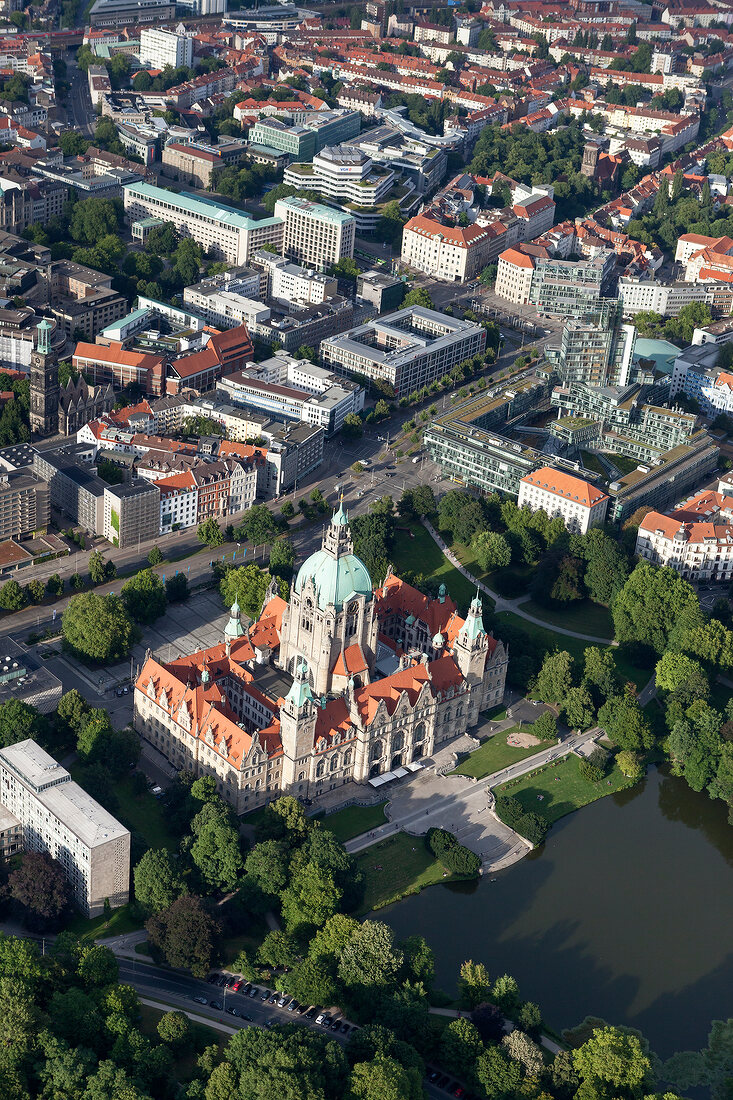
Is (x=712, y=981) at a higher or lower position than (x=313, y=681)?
lower

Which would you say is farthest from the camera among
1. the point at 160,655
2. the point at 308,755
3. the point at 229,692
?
the point at 160,655

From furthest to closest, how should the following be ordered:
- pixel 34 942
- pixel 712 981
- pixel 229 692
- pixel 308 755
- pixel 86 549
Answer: pixel 86 549 < pixel 229 692 < pixel 308 755 < pixel 712 981 < pixel 34 942

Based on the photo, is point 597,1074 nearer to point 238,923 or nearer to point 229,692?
point 238,923

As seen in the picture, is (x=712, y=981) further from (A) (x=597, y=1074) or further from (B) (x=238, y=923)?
(B) (x=238, y=923)

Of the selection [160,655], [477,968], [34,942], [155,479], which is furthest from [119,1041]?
[155,479]

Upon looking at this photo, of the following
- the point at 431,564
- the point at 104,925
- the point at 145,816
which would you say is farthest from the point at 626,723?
the point at 104,925

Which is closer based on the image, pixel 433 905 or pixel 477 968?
pixel 477 968

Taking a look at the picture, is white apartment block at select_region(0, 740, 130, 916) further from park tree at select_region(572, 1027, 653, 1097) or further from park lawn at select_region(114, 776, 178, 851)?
park tree at select_region(572, 1027, 653, 1097)
